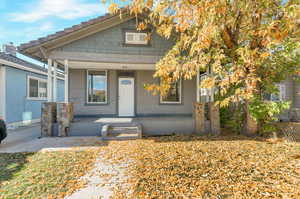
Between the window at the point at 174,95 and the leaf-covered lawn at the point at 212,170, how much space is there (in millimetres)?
3773

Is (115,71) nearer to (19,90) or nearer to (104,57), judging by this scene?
(104,57)

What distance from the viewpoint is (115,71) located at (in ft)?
26.9

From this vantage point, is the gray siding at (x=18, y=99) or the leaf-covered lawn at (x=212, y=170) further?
the gray siding at (x=18, y=99)

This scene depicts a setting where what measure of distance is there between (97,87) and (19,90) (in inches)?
177

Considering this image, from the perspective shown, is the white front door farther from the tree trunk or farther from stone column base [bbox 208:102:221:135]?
the tree trunk

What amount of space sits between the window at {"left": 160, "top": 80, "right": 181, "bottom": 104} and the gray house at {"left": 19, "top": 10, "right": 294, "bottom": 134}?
5cm

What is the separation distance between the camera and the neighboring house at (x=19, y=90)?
7.64 metres

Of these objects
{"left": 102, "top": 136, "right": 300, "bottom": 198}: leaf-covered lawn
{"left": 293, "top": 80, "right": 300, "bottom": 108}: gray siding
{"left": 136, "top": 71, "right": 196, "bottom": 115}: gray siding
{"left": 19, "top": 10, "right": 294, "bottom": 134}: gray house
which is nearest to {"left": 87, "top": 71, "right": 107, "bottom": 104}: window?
{"left": 19, "top": 10, "right": 294, "bottom": 134}: gray house

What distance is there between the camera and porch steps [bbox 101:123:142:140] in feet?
18.1

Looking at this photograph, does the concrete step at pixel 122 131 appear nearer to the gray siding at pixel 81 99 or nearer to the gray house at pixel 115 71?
the gray house at pixel 115 71

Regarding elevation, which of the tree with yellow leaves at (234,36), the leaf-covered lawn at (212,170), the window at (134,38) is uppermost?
the window at (134,38)

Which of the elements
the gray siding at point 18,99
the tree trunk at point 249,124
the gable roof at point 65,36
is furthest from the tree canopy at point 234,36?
→ the gray siding at point 18,99

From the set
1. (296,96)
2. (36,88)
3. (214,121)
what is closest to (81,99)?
(36,88)

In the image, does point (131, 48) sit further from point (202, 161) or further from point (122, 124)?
point (202, 161)
